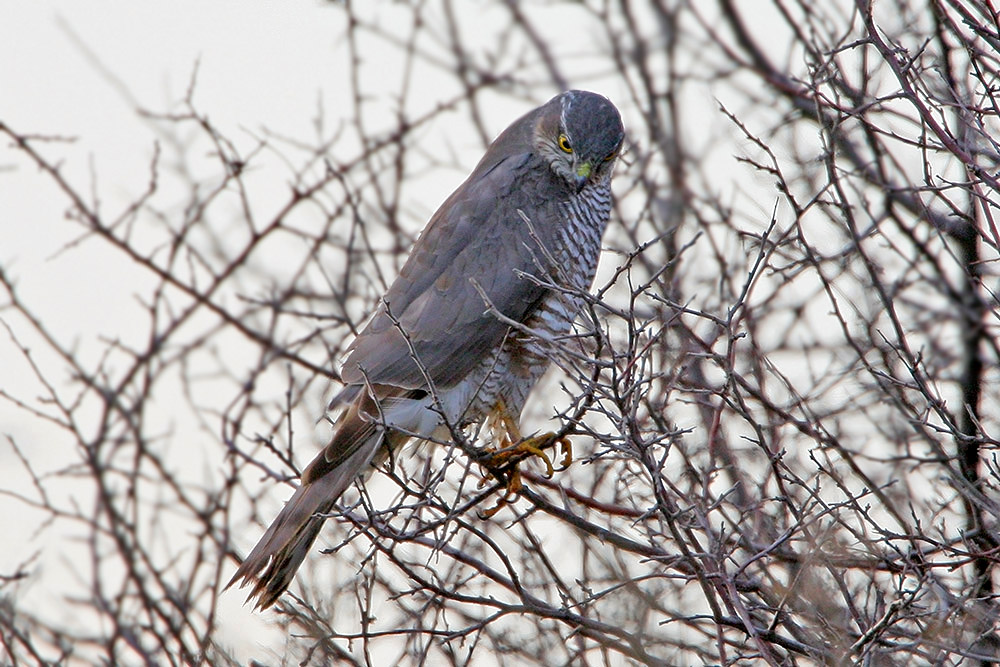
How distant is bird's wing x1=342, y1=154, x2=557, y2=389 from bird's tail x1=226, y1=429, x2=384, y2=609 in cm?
38

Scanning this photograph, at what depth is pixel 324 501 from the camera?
425 cm

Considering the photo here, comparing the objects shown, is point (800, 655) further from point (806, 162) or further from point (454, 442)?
point (806, 162)

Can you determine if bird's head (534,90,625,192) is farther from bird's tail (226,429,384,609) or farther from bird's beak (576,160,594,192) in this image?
bird's tail (226,429,384,609)

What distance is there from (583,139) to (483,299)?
0.93m

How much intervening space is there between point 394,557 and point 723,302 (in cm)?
184

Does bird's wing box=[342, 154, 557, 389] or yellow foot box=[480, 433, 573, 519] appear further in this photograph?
bird's wing box=[342, 154, 557, 389]

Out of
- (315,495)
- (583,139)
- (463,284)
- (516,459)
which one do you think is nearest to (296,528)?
(315,495)

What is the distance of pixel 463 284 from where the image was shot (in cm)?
489

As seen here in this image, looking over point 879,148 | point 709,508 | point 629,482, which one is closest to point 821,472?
point 709,508

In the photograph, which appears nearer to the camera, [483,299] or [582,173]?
[483,299]

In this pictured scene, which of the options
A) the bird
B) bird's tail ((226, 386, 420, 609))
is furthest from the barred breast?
Answer: bird's tail ((226, 386, 420, 609))

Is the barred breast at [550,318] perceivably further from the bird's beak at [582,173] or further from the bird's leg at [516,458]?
the bird's leg at [516,458]

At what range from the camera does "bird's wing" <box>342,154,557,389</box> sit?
15.5 ft

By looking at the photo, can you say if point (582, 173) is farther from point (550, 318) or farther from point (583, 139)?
point (550, 318)
